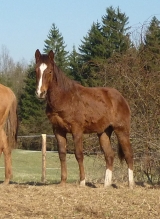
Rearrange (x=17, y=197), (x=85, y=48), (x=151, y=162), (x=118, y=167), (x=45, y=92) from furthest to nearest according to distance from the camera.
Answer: (x=85, y=48) < (x=118, y=167) < (x=151, y=162) < (x=45, y=92) < (x=17, y=197)

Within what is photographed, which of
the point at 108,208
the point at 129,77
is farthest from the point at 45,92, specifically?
the point at 129,77

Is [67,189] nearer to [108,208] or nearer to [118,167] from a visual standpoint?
[108,208]

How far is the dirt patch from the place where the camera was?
665 centimetres

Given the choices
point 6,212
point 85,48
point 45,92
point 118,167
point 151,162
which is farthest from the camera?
point 85,48

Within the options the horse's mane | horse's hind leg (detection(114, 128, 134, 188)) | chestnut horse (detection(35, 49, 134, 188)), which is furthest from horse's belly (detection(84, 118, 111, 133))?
the horse's mane

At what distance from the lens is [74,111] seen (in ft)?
28.0

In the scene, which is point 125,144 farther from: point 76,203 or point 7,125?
point 76,203

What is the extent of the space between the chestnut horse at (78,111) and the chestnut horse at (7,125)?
1027mm

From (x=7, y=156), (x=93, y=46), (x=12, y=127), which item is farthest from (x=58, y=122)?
(x=93, y=46)

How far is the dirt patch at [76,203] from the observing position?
262 inches

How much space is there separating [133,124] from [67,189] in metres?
3.61

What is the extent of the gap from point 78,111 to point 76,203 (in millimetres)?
1969

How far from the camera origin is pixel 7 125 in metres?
9.27

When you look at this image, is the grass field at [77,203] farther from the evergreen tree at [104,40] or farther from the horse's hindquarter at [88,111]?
the evergreen tree at [104,40]
